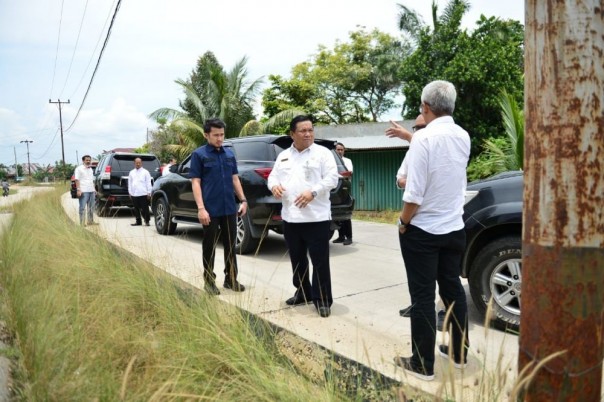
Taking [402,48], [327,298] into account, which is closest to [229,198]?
[327,298]

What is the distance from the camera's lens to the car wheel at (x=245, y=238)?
6773 millimetres

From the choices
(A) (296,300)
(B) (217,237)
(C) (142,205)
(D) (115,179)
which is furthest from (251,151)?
(D) (115,179)

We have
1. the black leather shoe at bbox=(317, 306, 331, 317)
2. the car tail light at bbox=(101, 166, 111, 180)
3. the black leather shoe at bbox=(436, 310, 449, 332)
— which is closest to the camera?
the black leather shoe at bbox=(436, 310, 449, 332)

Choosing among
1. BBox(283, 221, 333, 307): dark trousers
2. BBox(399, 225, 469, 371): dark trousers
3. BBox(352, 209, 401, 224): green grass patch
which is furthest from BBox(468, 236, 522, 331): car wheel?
BBox(352, 209, 401, 224): green grass patch

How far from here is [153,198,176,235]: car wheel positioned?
9086 millimetres

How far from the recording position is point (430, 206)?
9.16ft

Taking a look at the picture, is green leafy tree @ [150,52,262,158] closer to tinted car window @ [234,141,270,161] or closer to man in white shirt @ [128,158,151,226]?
man in white shirt @ [128,158,151,226]

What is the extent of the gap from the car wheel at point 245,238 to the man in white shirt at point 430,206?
13.5 feet

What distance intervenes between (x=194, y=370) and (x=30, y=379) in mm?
1023

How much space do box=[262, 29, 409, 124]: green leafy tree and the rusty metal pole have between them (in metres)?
28.8

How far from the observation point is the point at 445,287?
3.03 m

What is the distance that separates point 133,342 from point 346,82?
29873 mm

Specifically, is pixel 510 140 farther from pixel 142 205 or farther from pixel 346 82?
pixel 346 82

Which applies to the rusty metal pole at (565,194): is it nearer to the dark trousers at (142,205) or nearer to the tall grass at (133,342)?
the tall grass at (133,342)
